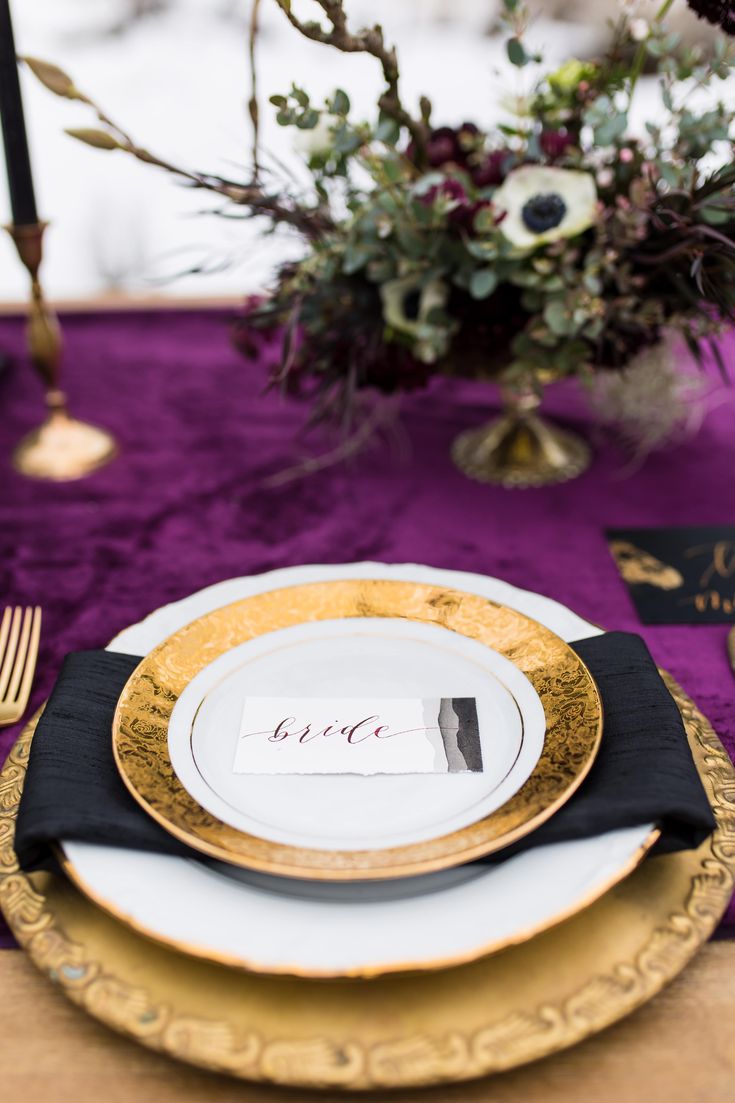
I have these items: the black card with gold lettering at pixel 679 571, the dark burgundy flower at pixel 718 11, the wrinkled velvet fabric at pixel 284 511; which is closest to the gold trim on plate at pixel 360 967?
the wrinkled velvet fabric at pixel 284 511

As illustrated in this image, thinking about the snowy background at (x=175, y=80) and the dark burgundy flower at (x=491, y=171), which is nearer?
the dark burgundy flower at (x=491, y=171)

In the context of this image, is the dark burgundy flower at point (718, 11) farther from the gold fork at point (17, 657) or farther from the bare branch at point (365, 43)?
the gold fork at point (17, 657)

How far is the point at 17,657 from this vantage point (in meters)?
0.61

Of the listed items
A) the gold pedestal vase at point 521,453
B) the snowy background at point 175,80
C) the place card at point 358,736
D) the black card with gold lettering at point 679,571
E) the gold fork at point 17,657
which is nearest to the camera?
the place card at point 358,736

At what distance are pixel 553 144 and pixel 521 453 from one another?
10.1 inches

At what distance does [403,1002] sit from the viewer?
0.36 meters

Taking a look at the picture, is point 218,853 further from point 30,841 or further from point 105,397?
point 105,397

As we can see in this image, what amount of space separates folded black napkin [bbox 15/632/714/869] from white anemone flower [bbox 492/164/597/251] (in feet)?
1.01

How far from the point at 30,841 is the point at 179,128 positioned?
1771mm

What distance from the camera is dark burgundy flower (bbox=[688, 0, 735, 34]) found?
0.61 metres

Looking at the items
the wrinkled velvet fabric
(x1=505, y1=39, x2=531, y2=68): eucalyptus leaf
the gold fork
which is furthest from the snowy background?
the gold fork

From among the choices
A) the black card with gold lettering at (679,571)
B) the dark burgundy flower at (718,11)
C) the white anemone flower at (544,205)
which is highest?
the dark burgundy flower at (718,11)

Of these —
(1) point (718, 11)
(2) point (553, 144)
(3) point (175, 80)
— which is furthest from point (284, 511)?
(3) point (175, 80)

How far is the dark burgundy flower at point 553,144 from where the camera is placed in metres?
0.73
